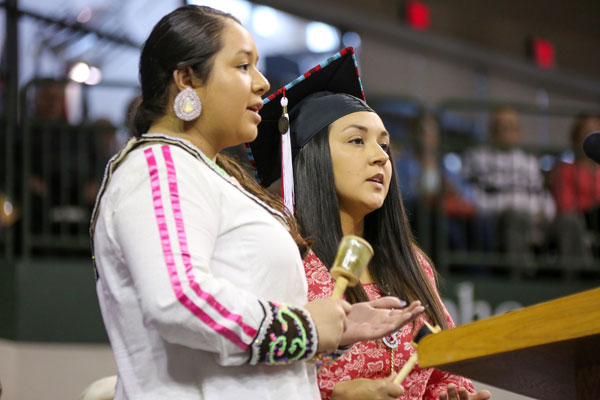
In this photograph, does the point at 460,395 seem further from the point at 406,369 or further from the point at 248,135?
the point at 248,135

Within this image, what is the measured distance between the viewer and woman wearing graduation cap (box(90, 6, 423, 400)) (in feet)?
5.24

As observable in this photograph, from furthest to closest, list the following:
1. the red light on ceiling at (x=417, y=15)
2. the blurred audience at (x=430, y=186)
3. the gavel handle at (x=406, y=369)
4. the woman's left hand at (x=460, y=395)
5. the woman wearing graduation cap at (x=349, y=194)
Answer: the red light on ceiling at (x=417, y=15)
the blurred audience at (x=430, y=186)
the woman wearing graduation cap at (x=349, y=194)
the woman's left hand at (x=460, y=395)
the gavel handle at (x=406, y=369)

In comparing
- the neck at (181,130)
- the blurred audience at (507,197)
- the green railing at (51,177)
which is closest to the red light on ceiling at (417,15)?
the blurred audience at (507,197)

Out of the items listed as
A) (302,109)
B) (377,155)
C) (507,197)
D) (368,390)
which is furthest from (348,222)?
(507,197)

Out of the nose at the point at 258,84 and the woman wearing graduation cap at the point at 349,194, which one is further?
the woman wearing graduation cap at the point at 349,194

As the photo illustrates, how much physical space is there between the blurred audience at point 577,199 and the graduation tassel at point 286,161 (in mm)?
4241

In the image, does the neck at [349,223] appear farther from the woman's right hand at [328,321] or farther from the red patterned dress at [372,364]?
the woman's right hand at [328,321]

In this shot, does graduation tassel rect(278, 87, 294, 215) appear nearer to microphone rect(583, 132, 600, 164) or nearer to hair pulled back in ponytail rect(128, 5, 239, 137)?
hair pulled back in ponytail rect(128, 5, 239, 137)

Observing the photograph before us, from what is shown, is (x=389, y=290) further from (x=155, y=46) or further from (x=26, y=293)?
(x=26, y=293)

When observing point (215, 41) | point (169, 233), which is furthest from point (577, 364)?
point (215, 41)

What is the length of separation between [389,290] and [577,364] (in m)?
0.83

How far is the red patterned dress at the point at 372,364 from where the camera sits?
7.64 feet

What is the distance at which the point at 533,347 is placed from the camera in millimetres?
1580

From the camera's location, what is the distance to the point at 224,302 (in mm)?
1593
